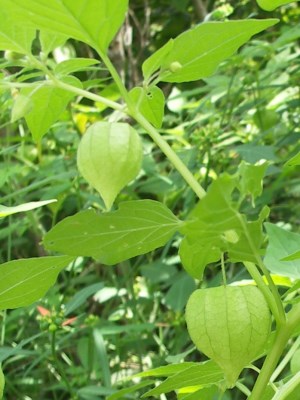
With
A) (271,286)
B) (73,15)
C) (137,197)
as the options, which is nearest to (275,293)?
(271,286)

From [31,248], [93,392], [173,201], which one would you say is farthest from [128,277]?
[31,248]

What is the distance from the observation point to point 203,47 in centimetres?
53

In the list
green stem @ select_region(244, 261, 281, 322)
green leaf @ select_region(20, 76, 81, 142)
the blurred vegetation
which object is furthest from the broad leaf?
the blurred vegetation

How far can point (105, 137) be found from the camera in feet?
1.65

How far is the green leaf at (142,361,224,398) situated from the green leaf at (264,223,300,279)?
0.13 m

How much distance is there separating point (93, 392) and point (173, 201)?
0.53 m

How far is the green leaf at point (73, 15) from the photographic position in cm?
46

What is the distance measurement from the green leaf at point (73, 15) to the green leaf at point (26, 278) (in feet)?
0.50

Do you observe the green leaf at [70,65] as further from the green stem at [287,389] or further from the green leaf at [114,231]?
the green stem at [287,389]

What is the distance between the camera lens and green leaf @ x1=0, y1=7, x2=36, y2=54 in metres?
0.53

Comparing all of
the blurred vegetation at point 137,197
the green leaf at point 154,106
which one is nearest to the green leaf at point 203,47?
the green leaf at point 154,106

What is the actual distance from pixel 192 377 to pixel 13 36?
279mm

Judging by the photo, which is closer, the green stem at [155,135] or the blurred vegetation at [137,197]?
the green stem at [155,135]

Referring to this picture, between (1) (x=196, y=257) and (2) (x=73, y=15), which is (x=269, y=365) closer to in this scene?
(1) (x=196, y=257)
